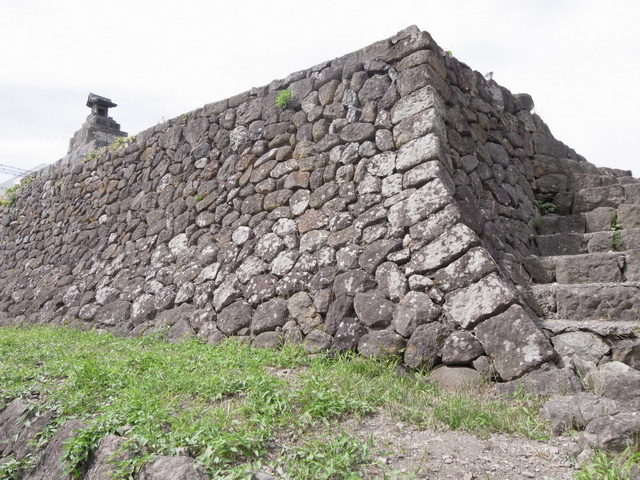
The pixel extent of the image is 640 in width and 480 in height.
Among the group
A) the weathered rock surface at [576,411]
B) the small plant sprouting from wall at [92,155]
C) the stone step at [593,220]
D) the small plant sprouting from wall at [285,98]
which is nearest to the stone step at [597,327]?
the weathered rock surface at [576,411]

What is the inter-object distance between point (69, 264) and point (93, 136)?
275 cm

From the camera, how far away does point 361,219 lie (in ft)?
14.1

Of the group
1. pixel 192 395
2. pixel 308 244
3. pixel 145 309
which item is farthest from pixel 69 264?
pixel 192 395

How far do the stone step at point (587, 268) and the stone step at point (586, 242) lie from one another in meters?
0.41

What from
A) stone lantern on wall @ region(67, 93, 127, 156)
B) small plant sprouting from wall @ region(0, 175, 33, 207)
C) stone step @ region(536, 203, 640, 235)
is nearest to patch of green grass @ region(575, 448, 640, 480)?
stone step @ region(536, 203, 640, 235)

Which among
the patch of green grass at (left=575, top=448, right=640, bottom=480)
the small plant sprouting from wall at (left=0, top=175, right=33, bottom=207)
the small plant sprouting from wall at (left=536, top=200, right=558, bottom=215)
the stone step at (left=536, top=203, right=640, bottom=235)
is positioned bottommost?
the patch of green grass at (left=575, top=448, right=640, bottom=480)

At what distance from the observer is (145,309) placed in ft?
18.5

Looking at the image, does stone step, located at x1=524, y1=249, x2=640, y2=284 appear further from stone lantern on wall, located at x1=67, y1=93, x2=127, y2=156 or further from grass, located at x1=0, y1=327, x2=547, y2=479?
stone lantern on wall, located at x1=67, y1=93, x2=127, y2=156

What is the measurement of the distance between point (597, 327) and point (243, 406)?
7.31ft

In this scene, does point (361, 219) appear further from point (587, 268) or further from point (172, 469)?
point (172, 469)

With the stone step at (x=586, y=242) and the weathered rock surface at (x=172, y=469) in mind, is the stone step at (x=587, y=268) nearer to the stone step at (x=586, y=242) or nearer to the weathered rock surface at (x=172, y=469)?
the stone step at (x=586, y=242)

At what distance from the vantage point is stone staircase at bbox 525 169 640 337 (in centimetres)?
328

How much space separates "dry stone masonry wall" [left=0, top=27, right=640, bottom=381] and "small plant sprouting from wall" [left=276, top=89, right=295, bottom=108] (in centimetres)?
7

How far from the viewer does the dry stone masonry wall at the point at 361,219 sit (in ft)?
11.8
